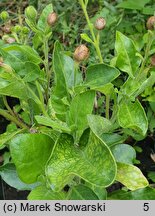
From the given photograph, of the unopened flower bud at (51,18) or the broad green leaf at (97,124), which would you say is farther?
the unopened flower bud at (51,18)

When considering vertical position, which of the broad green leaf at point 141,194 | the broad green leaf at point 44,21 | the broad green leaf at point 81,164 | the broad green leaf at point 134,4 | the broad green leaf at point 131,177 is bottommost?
the broad green leaf at point 141,194

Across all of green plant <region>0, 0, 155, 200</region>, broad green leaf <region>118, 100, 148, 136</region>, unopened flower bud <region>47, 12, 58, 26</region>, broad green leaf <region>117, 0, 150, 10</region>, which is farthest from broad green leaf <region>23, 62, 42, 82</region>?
broad green leaf <region>117, 0, 150, 10</region>

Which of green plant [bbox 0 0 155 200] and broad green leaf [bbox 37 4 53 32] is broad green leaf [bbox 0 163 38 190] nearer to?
green plant [bbox 0 0 155 200]

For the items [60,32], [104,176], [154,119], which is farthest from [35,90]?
[60,32]

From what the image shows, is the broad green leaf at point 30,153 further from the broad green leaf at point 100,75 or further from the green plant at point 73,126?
the broad green leaf at point 100,75

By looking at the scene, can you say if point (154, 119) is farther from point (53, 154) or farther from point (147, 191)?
point (53, 154)

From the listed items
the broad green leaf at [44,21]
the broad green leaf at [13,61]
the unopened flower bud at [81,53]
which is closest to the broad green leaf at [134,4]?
the broad green leaf at [44,21]

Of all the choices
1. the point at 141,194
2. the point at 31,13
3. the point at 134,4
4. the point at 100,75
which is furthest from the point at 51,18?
the point at 134,4
